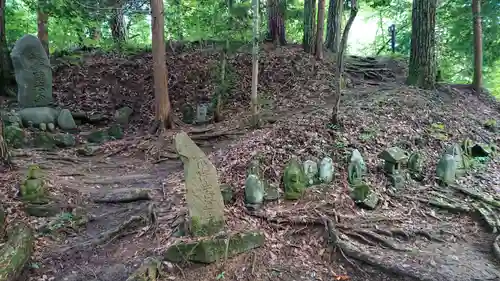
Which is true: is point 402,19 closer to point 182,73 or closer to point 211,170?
point 182,73

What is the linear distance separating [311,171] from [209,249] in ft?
7.44

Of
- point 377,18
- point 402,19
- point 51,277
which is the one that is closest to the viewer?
point 51,277

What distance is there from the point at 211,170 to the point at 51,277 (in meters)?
2.18

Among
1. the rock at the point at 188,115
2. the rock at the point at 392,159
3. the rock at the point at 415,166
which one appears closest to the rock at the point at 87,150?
the rock at the point at 188,115

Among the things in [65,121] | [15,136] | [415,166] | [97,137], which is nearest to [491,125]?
[415,166]

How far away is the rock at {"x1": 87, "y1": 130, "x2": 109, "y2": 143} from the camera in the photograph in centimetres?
945

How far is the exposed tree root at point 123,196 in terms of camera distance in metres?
5.96

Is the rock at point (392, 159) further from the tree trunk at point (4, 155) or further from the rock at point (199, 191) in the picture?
the tree trunk at point (4, 155)

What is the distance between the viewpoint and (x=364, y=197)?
5738mm

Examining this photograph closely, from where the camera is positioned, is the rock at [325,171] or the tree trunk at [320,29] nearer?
the rock at [325,171]

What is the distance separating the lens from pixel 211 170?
4.59m

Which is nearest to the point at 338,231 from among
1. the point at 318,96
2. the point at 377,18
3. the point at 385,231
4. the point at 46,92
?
the point at 385,231

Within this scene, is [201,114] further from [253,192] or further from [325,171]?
[253,192]

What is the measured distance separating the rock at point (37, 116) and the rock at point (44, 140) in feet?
3.10
